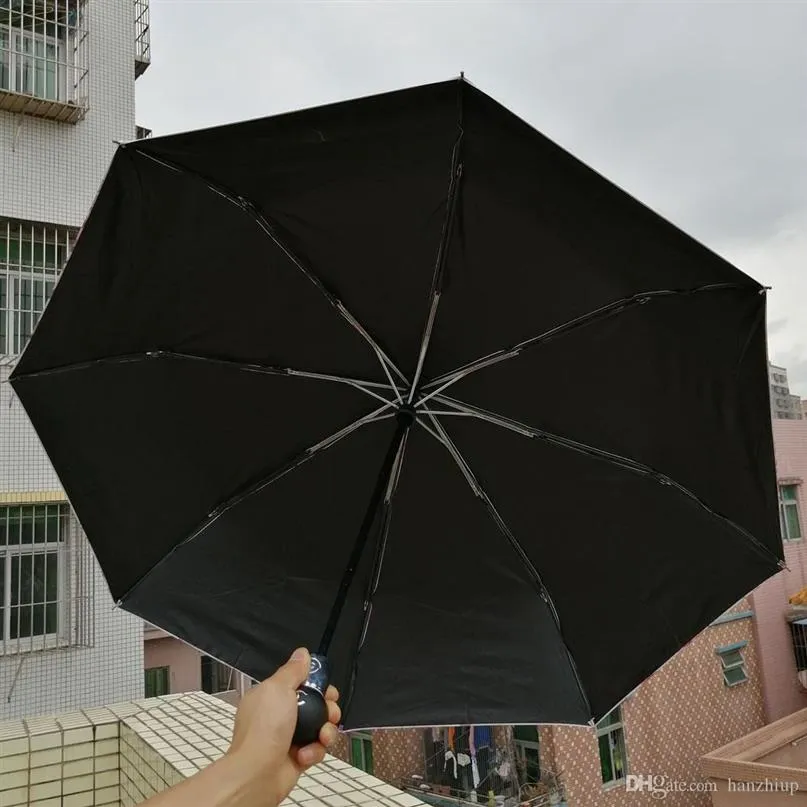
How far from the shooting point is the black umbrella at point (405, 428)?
1516 mm

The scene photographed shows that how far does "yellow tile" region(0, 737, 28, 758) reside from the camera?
9.87 feet

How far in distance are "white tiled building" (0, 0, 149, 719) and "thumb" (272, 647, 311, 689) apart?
5.23m

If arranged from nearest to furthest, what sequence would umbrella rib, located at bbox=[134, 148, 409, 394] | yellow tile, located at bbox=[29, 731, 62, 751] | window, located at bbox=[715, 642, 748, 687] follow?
umbrella rib, located at bbox=[134, 148, 409, 394] → yellow tile, located at bbox=[29, 731, 62, 751] → window, located at bbox=[715, 642, 748, 687]

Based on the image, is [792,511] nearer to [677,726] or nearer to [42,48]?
[677,726]

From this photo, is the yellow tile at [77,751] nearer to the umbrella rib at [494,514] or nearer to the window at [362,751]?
the umbrella rib at [494,514]

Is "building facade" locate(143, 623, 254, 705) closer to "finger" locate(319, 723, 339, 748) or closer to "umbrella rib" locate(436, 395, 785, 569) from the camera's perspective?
"umbrella rib" locate(436, 395, 785, 569)

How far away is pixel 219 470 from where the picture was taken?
1.78m

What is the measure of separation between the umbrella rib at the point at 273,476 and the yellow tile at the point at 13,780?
212 centimetres

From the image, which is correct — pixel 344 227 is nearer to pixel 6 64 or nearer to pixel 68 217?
pixel 68 217

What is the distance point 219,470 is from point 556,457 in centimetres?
89

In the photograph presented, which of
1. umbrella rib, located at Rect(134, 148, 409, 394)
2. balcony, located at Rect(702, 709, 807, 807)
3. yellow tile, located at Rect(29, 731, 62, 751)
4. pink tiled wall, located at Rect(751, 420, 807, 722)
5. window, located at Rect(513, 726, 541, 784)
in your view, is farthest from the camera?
pink tiled wall, located at Rect(751, 420, 807, 722)

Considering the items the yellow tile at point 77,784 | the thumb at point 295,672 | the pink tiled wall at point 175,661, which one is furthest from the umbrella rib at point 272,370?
the pink tiled wall at point 175,661

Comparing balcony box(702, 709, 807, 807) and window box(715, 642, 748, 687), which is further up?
window box(715, 642, 748, 687)

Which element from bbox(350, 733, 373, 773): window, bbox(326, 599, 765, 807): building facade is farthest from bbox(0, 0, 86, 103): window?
bbox(350, 733, 373, 773): window
